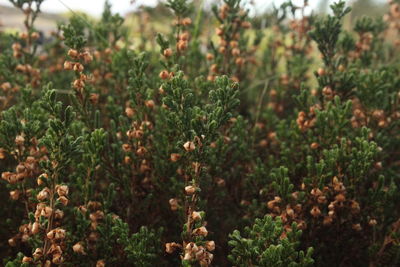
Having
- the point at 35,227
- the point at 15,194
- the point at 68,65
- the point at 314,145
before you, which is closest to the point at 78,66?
the point at 68,65

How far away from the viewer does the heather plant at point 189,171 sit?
6.21 ft

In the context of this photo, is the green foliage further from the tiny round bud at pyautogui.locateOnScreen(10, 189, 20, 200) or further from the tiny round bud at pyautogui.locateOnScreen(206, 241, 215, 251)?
the tiny round bud at pyautogui.locateOnScreen(10, 189, 20, 200)

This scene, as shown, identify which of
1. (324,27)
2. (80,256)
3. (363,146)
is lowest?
(80,256)

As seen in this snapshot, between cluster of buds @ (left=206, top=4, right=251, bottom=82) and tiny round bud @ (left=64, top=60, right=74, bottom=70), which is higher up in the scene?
cluster of buds @ (left=206, top=4, right=251, bottom=82)

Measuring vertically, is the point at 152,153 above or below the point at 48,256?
above

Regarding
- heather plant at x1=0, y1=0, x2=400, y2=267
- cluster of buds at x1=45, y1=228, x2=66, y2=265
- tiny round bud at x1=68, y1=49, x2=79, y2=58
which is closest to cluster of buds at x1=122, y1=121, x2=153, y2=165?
heather plant at x1=0, y1=0, x2=400, y2=267

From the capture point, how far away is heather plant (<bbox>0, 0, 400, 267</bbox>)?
1893 mm

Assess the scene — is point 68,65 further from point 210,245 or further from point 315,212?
point 315,212

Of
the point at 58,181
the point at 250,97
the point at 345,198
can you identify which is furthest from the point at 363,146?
the point at 250,97

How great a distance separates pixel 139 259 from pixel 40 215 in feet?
1.51

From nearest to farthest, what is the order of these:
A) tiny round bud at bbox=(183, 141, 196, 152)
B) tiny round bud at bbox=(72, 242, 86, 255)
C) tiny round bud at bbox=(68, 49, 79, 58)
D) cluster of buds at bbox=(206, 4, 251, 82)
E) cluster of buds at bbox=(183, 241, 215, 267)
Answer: cluster of buds at bbox=(183, 241, 215, 267) → tiny round bud at bbox=(183, 141, 196, 152) → tiny round bud at bbox=(72, 242, 86, 255) → tiny round bud at bbox=(68, 49, 79, 58) → cluster of buds at bbox=(206, 4, 251, 82)

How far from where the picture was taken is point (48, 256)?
1.95 meters

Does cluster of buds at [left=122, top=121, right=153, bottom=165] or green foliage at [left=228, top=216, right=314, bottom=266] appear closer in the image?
green foliage at [left=228, top=216, right=314, bottom=266]

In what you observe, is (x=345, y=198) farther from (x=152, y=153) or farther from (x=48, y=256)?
(x=48, y=256)
